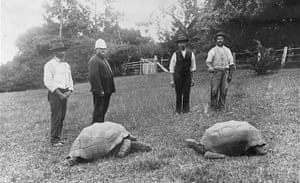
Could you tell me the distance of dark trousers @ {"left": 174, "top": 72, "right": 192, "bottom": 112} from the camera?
19.4 ft

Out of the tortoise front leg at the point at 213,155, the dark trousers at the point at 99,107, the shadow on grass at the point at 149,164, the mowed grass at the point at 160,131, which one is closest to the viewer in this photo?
the mowed grass at the point at 160,131

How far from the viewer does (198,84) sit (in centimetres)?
750

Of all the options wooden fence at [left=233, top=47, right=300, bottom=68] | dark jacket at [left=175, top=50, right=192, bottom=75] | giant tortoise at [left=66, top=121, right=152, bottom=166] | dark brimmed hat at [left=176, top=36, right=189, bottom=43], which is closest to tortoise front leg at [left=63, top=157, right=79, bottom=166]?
giant tortoise at [left=66, top=121, right=152, bottom=166]

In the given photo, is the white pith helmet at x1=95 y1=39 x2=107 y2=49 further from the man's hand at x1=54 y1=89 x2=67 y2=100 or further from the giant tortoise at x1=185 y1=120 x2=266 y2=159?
the giant tortoise at x1=185 y1=120 x2=266 y2=159

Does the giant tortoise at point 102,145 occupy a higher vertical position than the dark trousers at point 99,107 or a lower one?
lower

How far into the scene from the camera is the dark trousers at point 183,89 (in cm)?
591

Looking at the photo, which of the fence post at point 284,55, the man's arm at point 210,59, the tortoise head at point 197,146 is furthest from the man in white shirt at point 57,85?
the fence post at point 284,55

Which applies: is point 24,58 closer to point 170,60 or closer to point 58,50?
point 58,50

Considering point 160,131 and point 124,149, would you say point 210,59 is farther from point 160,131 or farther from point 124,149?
point 124,149

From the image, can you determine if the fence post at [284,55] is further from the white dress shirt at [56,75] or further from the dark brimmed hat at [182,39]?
the white dress shirt at [56,75]

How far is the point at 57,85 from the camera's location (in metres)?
4.67

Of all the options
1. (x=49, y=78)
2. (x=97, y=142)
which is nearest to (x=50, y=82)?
(x=49, y=78)

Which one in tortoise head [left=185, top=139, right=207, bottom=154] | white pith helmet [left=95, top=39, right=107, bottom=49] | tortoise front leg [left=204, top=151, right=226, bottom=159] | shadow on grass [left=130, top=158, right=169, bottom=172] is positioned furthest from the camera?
white pith helmet [left=95, top=39, right=107, bottom=49]

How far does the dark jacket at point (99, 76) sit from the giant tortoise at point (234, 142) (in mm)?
2090
